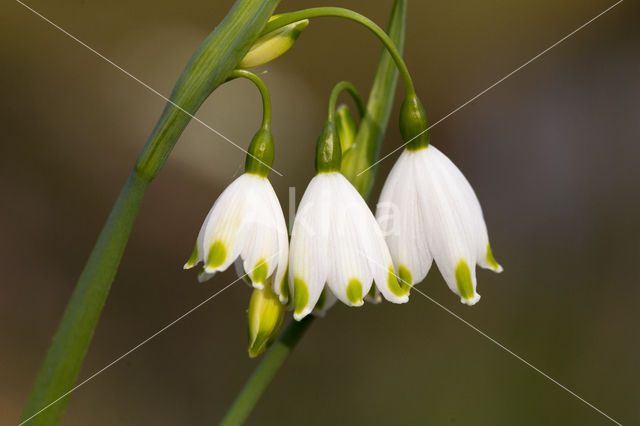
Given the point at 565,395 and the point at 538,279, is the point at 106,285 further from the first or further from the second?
the point at 538,279

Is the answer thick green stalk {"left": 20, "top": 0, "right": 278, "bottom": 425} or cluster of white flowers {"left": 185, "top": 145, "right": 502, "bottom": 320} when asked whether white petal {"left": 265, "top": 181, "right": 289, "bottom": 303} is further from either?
thick green stalk {"left": 20, "top": 0, "right": 278, "bottom": 425}

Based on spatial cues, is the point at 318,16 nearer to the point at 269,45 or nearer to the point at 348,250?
the point at 269,45

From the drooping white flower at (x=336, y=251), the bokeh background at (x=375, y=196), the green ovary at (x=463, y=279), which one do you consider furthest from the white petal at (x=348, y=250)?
the bokeh background at (x=375, y=196)

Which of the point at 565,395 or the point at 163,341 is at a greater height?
the point at 163,341

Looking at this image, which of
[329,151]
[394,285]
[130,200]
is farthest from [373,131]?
[130,200]

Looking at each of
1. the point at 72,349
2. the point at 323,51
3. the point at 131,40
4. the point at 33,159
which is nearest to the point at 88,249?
the point at 33,159

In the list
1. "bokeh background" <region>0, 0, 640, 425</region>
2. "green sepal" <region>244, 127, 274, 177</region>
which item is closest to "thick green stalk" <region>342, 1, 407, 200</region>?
"green sepal" <region>244, 127, 274, 177</region>
